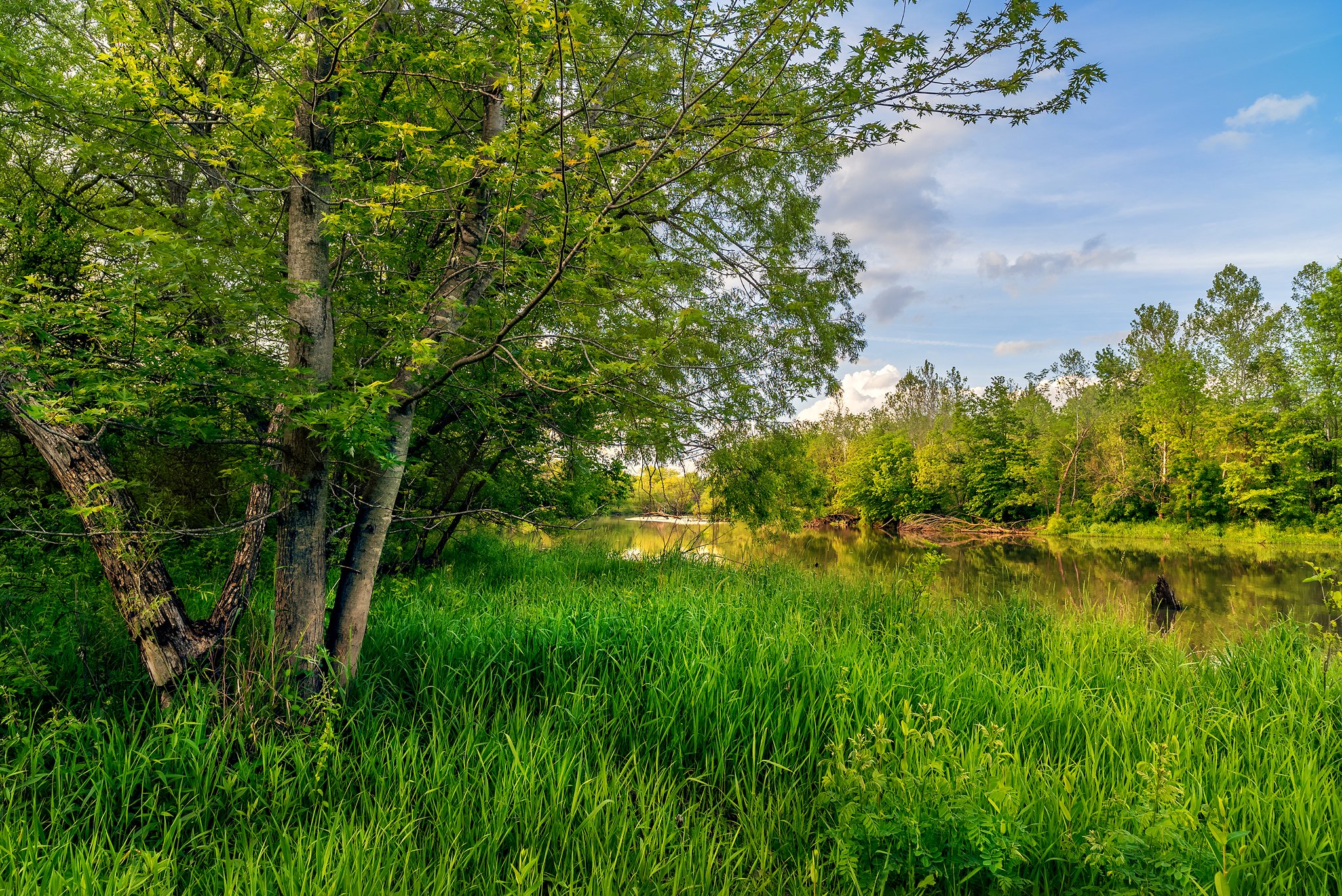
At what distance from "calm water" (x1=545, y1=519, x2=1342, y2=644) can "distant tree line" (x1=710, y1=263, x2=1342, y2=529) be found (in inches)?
205

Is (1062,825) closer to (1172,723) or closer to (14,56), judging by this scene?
(1172,723)

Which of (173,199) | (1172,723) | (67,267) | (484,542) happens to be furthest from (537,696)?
(484,542)

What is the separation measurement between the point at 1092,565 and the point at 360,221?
70.9 ft

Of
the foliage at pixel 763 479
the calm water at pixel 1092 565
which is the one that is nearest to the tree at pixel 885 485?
the calm water at pixel 1092 565

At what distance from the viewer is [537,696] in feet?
A: 12.3

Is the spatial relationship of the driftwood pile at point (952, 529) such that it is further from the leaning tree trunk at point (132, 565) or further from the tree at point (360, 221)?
the leaning tree trunk at point (132, 565)

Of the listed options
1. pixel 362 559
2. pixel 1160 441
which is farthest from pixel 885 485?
pixel 362 559

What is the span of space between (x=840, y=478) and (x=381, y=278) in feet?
116

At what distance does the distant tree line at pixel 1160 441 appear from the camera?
26.6m

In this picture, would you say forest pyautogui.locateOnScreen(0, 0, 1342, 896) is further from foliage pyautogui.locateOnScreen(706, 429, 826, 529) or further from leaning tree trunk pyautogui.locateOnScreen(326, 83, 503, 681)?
foliage pyautogui.locateOnScreen(706, 429, 826, 529)

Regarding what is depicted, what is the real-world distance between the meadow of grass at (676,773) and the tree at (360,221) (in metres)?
0.60

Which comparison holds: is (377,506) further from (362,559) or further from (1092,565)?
(1092,565)

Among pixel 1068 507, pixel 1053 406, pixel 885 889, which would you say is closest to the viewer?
pixel 885 889

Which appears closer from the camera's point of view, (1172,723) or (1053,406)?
(1172,723)
